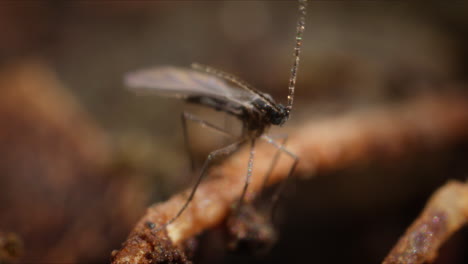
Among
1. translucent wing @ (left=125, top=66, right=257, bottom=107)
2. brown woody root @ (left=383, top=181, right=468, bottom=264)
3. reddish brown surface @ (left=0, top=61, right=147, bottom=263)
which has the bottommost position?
reddish brown surface @ (left=0, top=61, right=147, bottom=263)

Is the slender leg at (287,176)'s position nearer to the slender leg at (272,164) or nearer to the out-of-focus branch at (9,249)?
the slender leg at (272,164)

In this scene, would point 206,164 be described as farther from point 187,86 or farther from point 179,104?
point 179,104

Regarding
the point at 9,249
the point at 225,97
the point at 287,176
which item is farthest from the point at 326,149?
the point at 9,249

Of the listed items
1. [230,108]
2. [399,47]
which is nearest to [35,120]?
[230,108]

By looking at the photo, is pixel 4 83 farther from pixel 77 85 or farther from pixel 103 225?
pixel 103 225

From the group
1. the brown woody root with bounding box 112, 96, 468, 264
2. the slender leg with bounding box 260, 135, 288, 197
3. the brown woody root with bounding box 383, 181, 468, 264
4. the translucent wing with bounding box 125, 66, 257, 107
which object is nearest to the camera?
the brown woody root with bounding box 383, 181, 468, 264

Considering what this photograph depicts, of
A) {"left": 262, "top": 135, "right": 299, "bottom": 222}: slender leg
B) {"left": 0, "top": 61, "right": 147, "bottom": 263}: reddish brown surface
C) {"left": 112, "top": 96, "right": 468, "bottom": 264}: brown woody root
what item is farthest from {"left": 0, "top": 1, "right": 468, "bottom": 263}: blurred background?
{"left": 262, "top": 135, "right": 299, "bottom": 222}: slender leg

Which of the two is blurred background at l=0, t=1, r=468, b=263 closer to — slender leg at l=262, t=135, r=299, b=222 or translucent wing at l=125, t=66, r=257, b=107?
slender leg at l=262, t=135, r=299, b=222
